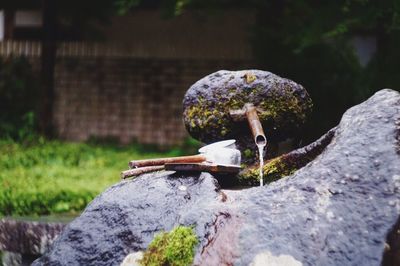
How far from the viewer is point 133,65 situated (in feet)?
39.5

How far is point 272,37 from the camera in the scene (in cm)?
976

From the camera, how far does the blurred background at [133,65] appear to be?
9.65m

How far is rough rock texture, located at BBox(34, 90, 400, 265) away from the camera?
3018mm

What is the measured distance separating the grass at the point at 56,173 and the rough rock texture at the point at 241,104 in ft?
7.44

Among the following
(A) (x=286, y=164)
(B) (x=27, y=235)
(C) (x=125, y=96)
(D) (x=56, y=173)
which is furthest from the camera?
(C) (x=125, y=96)

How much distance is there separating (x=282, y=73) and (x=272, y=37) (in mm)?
498

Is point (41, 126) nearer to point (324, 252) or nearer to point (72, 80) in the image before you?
point (72, 80)

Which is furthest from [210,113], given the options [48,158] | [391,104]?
[48,158]

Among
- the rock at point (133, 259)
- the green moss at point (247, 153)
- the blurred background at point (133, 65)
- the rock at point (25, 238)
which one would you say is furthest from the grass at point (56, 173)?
the rock at point (133, 259)

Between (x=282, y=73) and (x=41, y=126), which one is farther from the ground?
(x=282, y=73)

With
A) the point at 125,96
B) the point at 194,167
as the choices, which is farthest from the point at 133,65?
the point at 194,167

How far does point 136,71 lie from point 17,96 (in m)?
1.99

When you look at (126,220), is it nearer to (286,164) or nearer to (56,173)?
(286,164)

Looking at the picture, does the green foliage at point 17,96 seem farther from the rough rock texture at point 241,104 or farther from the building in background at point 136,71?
the rough rock texture at point 241,104
